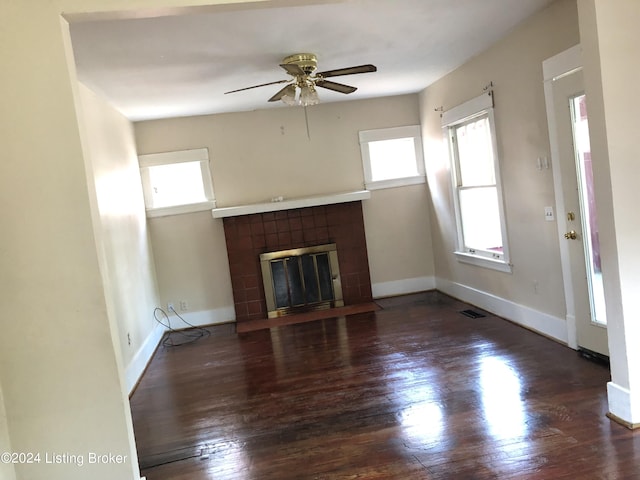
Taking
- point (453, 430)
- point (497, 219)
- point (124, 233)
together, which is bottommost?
point (453, 430)

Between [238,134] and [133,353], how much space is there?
2829mm

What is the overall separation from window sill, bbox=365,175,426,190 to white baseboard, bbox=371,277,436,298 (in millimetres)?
1213

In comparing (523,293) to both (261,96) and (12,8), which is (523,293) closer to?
(261,96)

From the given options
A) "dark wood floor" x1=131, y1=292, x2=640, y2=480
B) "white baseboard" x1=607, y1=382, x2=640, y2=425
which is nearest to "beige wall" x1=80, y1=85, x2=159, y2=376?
"dark wood floor" x1=131, y1=292, x2=640, y2=480

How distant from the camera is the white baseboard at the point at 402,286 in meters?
6.14

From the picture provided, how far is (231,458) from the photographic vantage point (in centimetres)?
264

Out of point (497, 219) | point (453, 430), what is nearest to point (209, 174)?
point (497, 219)

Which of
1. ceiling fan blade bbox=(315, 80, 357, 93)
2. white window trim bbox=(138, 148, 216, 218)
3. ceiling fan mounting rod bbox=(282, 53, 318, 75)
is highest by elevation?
ceiling fan mounting rod bbox=(282, 53, 318, 75)

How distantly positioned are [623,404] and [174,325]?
15.3ft

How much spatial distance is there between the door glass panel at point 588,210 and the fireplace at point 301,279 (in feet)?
9.96

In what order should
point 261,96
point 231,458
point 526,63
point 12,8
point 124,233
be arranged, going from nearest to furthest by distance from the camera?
point 12,8 < point 231,458 < point 526,63 < point 124,233 < point 261,96

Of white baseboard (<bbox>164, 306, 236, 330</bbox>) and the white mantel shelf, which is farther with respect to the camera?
white baseboard (<bbox>164, 306, 236, 330</bbox>)

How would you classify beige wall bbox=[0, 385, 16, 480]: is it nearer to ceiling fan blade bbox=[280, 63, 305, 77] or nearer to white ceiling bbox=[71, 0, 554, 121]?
white ceiling bbox=[71, 0, 554, 121]

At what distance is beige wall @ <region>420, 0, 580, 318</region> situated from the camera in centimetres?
349
